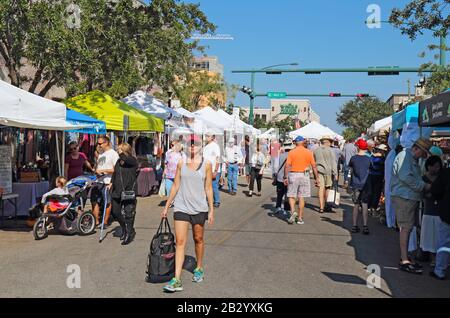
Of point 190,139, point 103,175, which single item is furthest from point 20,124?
point 190,139

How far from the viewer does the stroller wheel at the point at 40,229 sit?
340 inches

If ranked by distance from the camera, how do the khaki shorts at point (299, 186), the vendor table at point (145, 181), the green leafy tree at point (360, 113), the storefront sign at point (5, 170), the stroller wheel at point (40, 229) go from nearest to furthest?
the stroller wheel at point (40, 229) → the storefront sign at point (5, 170) → the khaki shorts at point (299, 186) → the vendor table at point (145, 181) → the green leafy tree at point (360, 113)

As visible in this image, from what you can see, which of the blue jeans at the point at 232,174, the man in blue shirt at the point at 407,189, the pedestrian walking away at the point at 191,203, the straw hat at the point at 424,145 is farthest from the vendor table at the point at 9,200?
the blue jeans at the point at 232,174

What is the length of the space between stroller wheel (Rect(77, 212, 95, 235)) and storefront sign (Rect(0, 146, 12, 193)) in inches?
76.7

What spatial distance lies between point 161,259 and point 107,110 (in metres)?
8.98

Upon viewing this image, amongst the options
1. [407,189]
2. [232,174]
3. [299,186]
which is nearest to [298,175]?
[299,186]

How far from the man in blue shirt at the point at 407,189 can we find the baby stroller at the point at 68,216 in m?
5.44

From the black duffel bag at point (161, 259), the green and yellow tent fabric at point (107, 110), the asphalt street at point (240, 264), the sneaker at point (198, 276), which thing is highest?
the green and yellow tent fabric at point (107, 110)

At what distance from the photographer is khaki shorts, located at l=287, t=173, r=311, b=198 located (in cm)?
1081

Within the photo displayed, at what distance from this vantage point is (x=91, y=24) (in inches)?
545

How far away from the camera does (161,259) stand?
5.89 metres

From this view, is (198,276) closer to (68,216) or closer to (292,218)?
(68,216)

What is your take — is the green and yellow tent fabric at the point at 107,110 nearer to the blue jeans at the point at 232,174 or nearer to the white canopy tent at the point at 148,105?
the white canopy tent at the point at 148,105

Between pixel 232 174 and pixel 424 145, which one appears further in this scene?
pixel 232 174
